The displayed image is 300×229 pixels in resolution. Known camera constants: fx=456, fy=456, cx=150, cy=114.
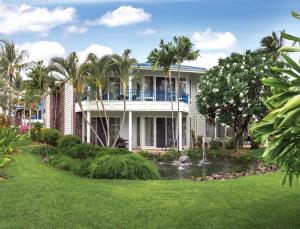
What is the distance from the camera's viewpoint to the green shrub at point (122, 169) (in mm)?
13195

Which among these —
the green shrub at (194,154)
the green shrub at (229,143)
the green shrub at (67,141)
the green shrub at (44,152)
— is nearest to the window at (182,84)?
the green shrub at (229,143)

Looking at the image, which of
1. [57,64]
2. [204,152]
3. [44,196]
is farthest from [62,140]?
[44,196]

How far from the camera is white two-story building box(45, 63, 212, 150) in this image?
2767cm

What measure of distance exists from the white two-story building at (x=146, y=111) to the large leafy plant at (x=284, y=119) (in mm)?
21707

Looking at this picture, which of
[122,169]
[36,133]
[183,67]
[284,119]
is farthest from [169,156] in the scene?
[284,119]

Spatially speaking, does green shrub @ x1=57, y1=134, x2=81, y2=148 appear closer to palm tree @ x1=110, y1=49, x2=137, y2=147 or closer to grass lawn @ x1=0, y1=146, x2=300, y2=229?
palm tree @ x1=110, y1=49, x2=137, y2=147

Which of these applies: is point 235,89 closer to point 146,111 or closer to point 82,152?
point 146,111

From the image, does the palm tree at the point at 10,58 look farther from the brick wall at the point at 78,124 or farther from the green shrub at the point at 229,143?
the green shrub at the point at 229,143

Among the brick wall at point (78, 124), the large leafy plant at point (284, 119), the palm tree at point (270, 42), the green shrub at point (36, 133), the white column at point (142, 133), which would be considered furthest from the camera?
the palm tree at point (270, 42)

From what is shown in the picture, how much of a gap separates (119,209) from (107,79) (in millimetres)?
17971

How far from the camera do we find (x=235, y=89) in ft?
81.3

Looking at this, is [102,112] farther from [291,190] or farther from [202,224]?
[202,224]

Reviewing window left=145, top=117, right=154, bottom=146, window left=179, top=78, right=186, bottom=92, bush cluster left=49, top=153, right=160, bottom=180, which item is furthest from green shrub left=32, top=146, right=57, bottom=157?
window left=179, top=78, right=186, bottom=92

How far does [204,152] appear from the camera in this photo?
2534 centimetres
